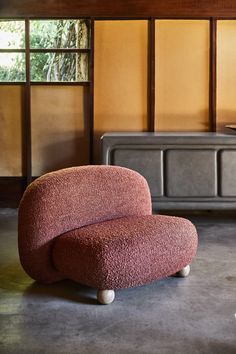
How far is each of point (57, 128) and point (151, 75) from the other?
1.06 m

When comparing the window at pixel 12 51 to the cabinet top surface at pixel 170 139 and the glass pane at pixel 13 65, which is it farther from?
the cabinet top surface at pixel 170 139

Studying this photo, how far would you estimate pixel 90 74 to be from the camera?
4828mm

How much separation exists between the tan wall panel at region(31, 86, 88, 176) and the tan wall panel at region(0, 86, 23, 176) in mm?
147

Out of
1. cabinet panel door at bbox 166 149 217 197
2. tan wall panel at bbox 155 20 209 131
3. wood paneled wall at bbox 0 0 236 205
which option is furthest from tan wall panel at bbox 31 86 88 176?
cabinet panel door at bbox 166 149 217 197

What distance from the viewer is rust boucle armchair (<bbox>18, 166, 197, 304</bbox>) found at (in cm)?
256

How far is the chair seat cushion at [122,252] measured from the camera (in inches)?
99.8

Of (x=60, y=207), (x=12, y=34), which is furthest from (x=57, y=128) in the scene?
(x=60, y=207)

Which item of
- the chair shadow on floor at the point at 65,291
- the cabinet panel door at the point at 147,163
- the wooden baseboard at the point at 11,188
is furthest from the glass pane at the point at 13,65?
the chair shadow on floor at the point at 65,291

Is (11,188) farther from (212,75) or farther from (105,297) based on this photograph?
(105,297)

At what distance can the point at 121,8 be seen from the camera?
15.6ft

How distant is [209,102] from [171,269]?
245 centimetres

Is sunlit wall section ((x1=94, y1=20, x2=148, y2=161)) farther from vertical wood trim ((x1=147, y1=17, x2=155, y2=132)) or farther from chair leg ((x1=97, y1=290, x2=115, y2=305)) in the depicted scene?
chair leg ((x1=97, y1=290, x2=115, y2=305))

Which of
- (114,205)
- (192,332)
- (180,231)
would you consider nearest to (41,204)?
(114,205)

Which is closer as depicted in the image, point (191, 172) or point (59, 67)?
point (191, 172)
